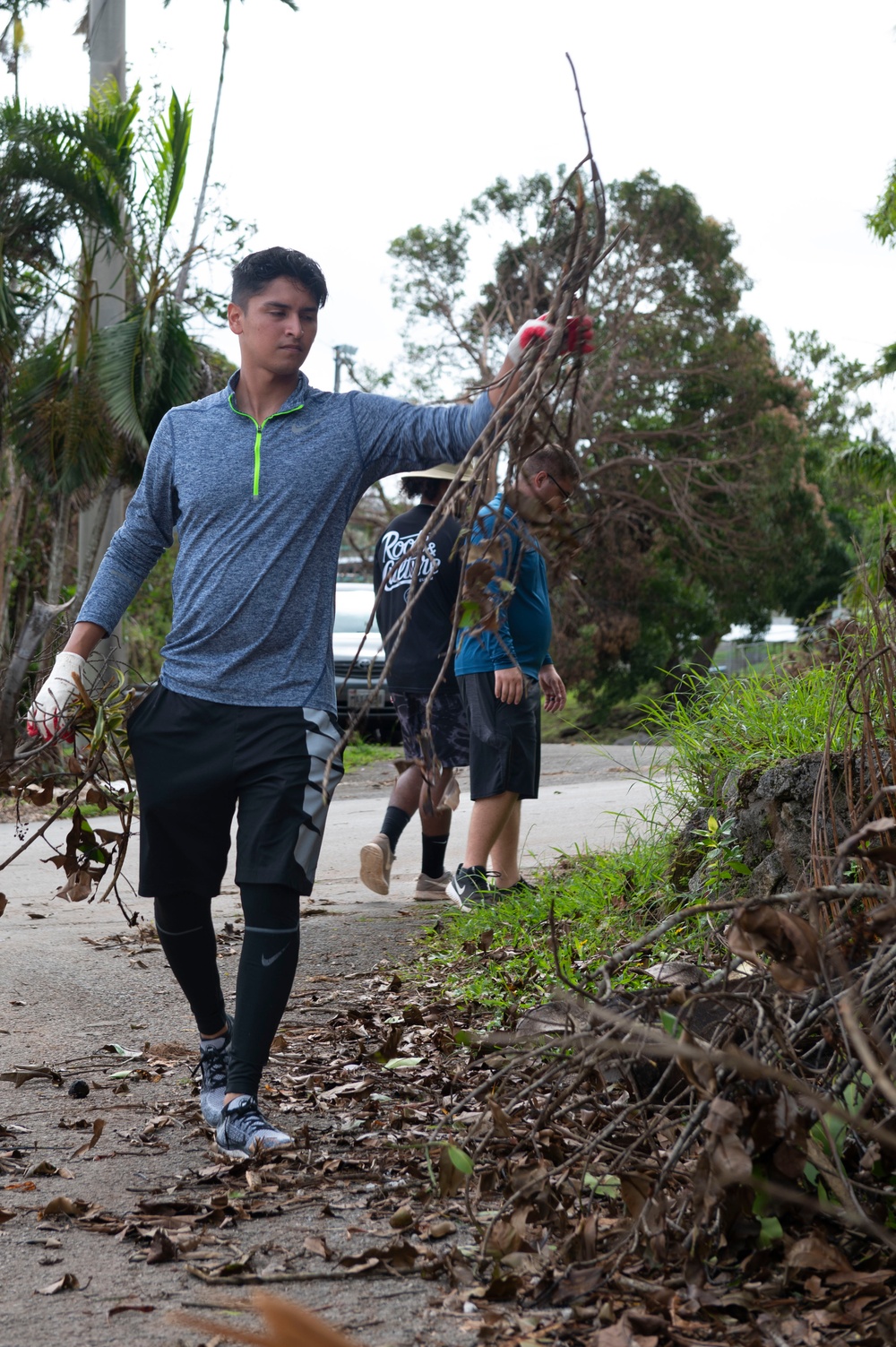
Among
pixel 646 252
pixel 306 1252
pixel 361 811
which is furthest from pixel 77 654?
pixel 646 252

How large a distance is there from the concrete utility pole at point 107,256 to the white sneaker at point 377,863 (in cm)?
564

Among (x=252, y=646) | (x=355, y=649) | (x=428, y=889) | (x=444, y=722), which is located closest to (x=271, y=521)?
(x=252, y=646)

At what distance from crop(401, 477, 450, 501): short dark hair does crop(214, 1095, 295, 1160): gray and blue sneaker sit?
337cm

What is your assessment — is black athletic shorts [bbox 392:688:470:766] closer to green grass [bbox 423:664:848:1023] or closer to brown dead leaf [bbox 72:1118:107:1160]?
green grass [bbox 423:664:848:1023]

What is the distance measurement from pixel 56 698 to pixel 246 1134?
46.0 inches

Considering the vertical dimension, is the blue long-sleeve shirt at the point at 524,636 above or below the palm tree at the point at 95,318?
below

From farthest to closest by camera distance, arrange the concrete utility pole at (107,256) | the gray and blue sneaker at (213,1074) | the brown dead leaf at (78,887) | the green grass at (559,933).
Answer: the concrete utility pole at (107,256), the green grass at (559,933), the brown dead leaf at (78,887), the gray and blue sneaker at (213,1074)

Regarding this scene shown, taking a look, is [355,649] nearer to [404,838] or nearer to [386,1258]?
[404,838]

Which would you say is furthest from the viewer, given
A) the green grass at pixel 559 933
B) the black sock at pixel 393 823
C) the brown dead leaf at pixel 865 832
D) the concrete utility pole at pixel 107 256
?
the concrete utility pole at pixel 107 256

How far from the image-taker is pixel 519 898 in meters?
5.40

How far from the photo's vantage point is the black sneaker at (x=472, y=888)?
5426mm

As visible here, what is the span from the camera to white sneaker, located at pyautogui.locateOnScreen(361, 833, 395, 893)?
632 centimetres

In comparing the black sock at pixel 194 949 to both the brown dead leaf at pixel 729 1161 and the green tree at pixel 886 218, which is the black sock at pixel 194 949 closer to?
the brown dead leaf at pixel 729 1161

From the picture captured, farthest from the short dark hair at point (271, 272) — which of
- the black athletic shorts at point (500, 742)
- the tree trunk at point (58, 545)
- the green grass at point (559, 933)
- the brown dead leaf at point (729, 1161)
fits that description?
the tree trunk at point (58, 545)
